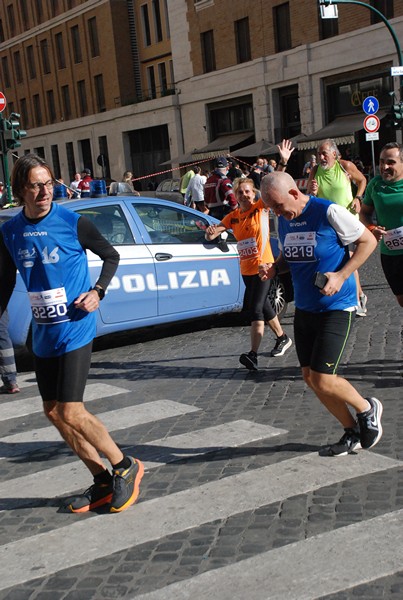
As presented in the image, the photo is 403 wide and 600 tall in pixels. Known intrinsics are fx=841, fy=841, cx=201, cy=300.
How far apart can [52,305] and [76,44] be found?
2050 inches

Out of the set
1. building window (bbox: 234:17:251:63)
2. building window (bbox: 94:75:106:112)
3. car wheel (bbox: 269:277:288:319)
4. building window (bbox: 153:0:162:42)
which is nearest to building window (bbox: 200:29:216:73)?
building window (bbox: 234:17:251:63)

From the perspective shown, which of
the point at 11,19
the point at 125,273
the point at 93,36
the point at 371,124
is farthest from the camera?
the point at 11,19

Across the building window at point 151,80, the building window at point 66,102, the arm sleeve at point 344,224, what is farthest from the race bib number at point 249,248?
the building window at point 66,102

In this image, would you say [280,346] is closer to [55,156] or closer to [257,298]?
[257,298]

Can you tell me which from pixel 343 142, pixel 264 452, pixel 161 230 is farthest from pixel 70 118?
pixel 264 452

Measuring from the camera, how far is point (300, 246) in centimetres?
503

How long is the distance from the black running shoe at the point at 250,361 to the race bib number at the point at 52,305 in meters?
3.37

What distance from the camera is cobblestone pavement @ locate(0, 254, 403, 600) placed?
144 inches

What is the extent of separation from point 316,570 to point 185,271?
5666mm

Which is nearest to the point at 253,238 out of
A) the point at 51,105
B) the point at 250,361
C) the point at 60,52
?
the point at 250,361

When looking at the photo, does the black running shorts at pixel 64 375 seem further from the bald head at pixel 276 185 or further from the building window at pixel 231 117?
the building window at pixel 231 117

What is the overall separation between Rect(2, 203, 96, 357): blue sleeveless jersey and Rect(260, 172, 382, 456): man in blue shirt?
4.16ft

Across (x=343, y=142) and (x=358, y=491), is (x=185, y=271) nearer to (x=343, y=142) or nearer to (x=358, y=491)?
(x=358, y=491)

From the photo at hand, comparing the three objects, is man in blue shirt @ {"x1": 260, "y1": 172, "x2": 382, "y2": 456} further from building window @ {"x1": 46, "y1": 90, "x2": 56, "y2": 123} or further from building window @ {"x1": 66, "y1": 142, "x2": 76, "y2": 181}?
building window @ {"x1": 46, "y1": 90, "x2": 56, "y2": 123}
